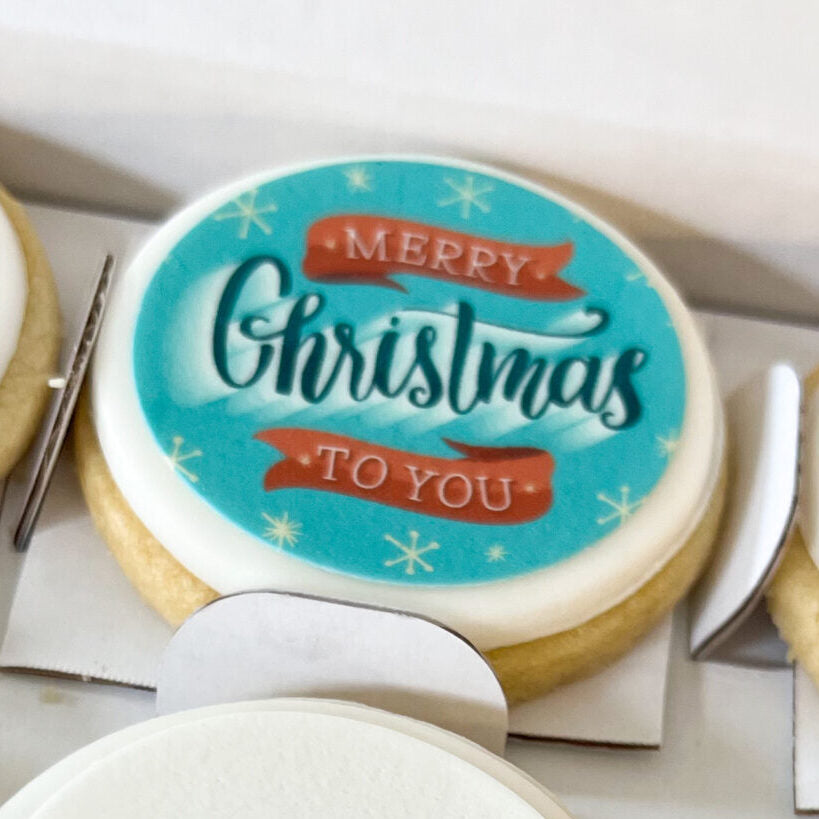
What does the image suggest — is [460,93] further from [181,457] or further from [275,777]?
[275,777]

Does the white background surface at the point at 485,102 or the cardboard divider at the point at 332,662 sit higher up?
the white background surface at the point at 485,102

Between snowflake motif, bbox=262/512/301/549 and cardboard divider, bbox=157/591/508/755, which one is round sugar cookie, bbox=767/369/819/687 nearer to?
cardboard divider, bbox=157/591/508/755

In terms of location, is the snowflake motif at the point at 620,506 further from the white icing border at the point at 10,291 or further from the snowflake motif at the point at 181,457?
the white icing border at the point at 10,291

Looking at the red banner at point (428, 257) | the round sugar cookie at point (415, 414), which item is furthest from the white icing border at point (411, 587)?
the red banner at point (428, 257)

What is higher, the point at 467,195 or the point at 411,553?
the point at 467,195

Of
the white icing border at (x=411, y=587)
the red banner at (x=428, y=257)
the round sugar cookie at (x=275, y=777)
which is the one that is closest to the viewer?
the round sugar cookie at (x=275, y=777)

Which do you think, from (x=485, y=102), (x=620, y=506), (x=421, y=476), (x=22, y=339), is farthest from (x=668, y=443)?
(x=22, y=339)
